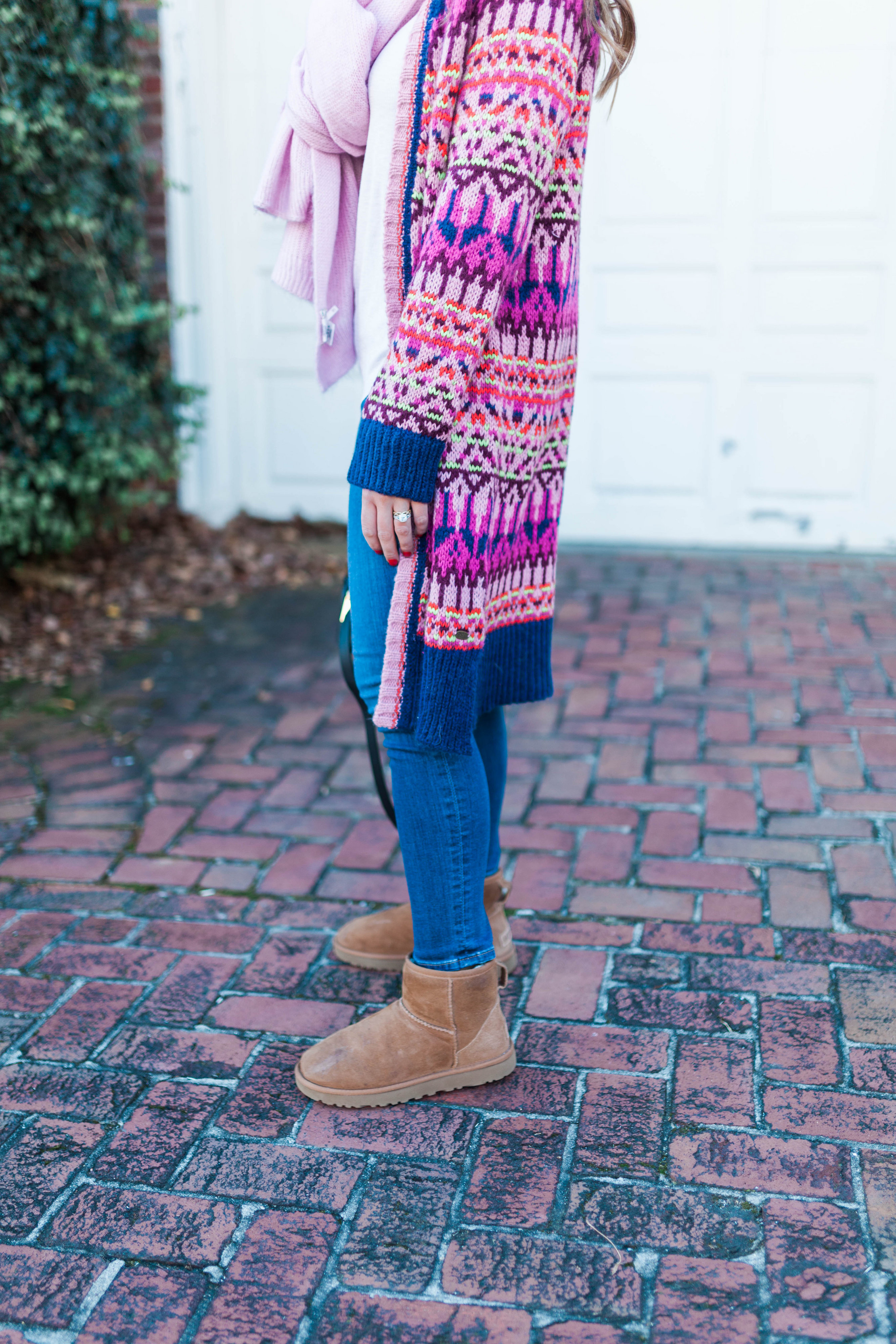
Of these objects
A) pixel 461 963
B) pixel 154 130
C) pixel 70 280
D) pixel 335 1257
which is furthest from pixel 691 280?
pixel 335 1257

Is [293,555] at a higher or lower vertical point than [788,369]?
lower

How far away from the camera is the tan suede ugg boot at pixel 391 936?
1852mm

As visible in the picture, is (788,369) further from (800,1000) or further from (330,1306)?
(330,1306)

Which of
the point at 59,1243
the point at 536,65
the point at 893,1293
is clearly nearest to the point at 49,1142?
the point at 59,1243

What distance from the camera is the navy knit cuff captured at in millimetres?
1275

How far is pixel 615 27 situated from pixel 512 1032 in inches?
53.5

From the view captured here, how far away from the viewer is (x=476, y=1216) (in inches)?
53.0

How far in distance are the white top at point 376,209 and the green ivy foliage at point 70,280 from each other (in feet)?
7.40

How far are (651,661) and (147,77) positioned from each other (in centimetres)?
298

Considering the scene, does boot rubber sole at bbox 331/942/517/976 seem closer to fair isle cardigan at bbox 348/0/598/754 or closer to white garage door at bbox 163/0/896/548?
fair isle cardigan at bbox 348/0/598/754

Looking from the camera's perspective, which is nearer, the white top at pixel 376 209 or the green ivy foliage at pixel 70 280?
the white top at pixel 376 209

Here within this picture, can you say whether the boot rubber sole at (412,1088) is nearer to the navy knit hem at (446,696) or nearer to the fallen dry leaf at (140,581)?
the navy knit hem at (446,696)

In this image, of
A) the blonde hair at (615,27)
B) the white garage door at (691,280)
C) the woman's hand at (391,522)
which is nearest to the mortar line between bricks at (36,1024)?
the woman's hand at (391,522)

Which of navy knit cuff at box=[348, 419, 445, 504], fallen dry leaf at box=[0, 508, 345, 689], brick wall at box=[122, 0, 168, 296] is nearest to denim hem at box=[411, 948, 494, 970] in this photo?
navy knit cuff at box=[348, 419, 445, 504]
